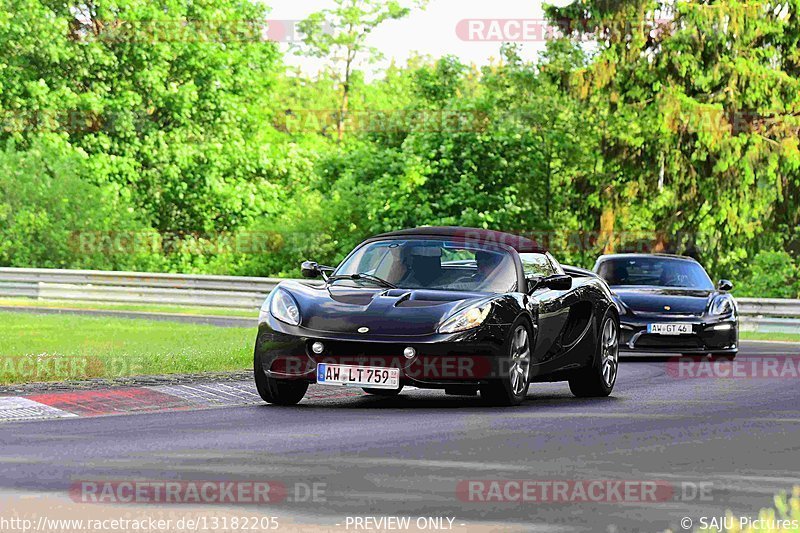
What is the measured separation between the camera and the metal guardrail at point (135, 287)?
37.2 m

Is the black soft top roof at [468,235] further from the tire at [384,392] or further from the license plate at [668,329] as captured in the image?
the license plate at [668,329]

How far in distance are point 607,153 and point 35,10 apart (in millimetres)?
17051

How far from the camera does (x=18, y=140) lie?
48.2 meters

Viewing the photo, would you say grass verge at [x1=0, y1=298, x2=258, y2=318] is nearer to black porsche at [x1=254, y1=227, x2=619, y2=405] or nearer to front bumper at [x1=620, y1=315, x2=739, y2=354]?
front bumper at [x1=620, y1=315, x2=739, y2=354]

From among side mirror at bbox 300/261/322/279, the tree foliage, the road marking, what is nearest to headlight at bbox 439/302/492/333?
side mirror at bbox 300/261/322/279

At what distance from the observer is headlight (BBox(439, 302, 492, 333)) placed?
13.6m

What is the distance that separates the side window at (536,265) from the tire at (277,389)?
2363mm

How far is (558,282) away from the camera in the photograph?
14.9 m

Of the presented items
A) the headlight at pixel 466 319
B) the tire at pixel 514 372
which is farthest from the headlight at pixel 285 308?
the tire at pixel 514 372

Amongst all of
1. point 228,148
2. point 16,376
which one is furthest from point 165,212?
point 16,376

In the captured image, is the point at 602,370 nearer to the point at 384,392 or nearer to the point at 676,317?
the point at 384,392

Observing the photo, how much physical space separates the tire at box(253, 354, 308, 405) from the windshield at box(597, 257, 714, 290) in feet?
32.0

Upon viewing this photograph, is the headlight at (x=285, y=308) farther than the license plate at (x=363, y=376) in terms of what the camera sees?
Yes

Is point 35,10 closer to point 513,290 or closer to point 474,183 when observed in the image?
point 474,183
